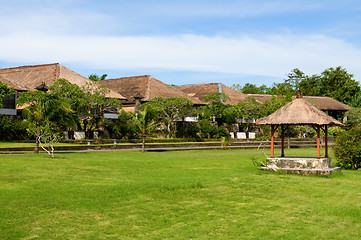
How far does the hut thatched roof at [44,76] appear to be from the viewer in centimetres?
4675

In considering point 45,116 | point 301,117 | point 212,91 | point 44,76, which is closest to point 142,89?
point 44,76

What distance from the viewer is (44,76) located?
47938 mm

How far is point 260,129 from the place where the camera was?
56781 mm

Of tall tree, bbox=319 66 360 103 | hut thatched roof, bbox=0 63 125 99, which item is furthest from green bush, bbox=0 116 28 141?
tall tree, bbox=319 66 360 103

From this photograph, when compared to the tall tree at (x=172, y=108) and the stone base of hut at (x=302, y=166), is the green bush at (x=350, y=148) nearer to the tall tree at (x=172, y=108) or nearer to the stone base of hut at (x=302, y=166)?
the stone base of hut at (x=302, y=166)

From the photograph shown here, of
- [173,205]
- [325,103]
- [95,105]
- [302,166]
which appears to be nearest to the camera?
[173,205]

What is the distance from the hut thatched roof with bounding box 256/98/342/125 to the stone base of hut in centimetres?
157

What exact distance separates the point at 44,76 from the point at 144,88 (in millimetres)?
12229

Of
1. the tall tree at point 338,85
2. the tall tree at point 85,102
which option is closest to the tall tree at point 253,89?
the tall tree at point 338,85

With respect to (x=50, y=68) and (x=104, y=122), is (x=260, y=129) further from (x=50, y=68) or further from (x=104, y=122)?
(x=50, y=68)

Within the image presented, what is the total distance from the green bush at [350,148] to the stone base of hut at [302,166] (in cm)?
225

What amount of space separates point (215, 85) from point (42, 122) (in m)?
40.8

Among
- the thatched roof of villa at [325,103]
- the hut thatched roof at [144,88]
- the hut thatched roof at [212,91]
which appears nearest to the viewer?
the hut thatched roof at [144,88]

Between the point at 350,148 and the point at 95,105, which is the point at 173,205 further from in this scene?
the point at 95,105
